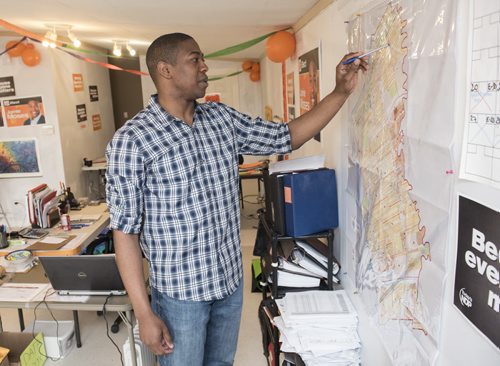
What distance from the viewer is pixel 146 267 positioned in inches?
101

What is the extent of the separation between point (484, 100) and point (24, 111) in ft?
18.4

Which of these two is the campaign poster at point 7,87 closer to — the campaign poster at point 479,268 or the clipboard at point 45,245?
the clipboard at point 45,245

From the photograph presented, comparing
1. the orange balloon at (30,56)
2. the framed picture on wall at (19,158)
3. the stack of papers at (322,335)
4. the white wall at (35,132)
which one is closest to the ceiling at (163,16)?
the orange balloon at (30,56)

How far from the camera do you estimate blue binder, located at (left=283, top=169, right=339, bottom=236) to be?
197 centimetres

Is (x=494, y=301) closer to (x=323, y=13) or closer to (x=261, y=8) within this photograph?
(x=323, y=13)

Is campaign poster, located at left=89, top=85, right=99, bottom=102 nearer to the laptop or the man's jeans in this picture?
the laptop

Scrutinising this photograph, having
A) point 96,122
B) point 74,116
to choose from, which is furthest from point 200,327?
point 96,122

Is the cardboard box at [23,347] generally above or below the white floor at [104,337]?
above

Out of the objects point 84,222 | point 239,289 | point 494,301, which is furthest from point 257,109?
point 494,301

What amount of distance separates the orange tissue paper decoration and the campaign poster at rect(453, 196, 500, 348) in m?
5.36

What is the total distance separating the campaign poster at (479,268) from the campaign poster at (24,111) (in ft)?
17.9

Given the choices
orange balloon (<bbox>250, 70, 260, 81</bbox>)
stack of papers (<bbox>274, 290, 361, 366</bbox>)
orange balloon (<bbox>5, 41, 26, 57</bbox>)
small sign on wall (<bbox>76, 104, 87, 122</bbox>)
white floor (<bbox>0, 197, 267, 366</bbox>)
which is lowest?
white floor (<bbox>0, 197, 267, 366</bbox>)

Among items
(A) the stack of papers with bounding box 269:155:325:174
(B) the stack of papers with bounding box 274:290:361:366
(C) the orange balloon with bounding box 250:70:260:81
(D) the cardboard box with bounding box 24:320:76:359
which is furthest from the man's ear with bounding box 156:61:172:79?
(C) the orange balloon with bounding box 250:70:260:81

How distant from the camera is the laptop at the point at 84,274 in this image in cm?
207
